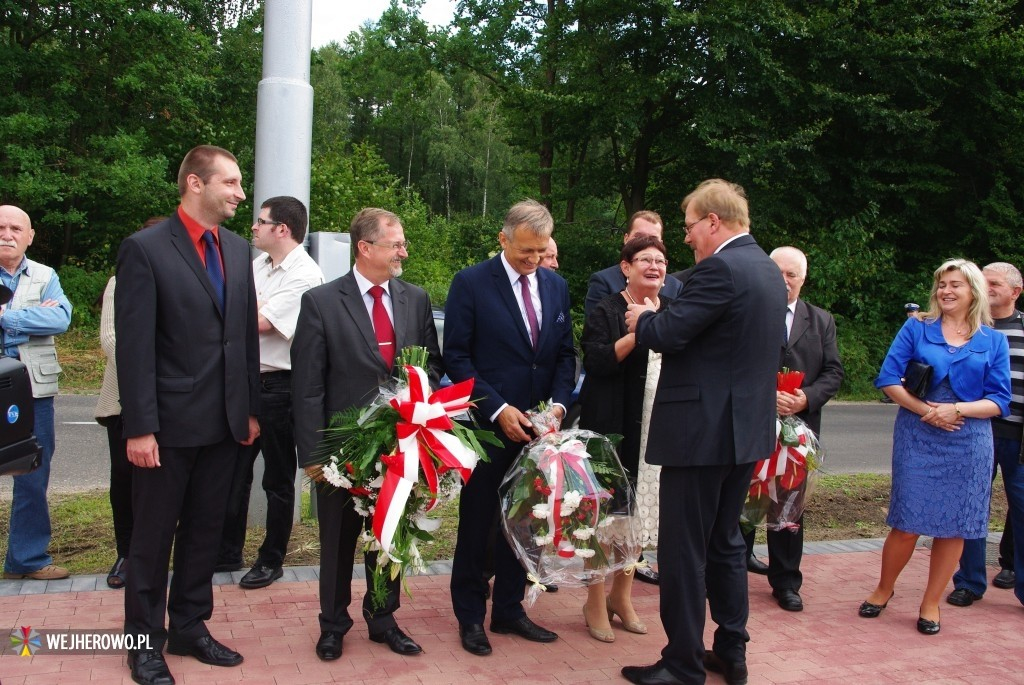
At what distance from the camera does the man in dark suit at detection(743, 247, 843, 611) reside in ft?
17.6

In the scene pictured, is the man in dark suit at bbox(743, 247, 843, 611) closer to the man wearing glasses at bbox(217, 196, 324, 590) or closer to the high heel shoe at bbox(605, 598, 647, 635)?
the high heel shoe at bbox(605, 598, 647, 635)

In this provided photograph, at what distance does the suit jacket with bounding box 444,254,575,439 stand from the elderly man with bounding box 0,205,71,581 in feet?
7.58

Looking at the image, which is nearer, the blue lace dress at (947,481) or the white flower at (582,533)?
the white flower at (582,533)

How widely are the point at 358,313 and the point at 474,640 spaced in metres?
1.70

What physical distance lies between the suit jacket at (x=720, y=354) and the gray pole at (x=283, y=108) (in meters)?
3.21

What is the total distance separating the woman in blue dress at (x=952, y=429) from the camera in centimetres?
508

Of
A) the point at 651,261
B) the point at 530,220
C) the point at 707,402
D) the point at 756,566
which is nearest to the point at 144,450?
the point at 530,220

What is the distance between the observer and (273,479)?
528 centimetres

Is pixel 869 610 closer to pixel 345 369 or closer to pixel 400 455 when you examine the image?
pixel 400 455

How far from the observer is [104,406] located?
16.7 ft

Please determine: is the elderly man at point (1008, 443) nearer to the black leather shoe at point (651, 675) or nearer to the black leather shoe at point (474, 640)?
the black leather shoe at point (651, 675)

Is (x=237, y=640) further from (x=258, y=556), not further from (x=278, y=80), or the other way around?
(x=278, y=80)

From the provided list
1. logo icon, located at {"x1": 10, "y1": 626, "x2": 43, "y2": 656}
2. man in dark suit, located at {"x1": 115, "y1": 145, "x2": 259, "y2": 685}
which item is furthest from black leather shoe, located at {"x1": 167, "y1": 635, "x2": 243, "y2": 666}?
logo icon, located at {"x1": 10, "y1": 626, "x2": 43, "y2": 656}

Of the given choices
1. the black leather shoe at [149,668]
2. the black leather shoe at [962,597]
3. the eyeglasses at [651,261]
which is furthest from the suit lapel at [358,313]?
the black leather shoe at [962,597]
